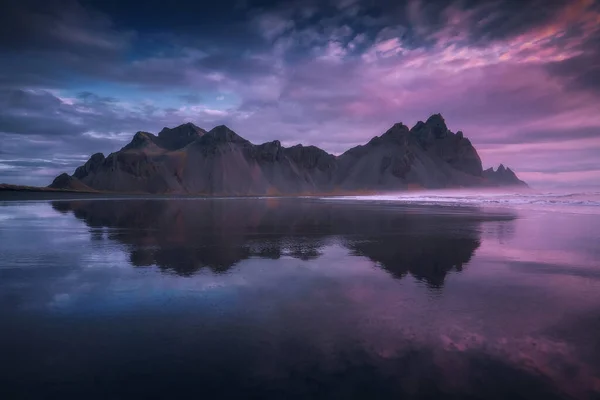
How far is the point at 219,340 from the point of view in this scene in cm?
637

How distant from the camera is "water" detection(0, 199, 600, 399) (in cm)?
510

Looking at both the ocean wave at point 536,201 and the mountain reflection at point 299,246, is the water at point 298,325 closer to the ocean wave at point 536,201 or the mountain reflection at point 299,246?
the mountain reflection at point 299,246

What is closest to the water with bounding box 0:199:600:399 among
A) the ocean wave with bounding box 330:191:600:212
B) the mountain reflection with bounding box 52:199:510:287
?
the mountain reflection with bounding box 52:199:510:287

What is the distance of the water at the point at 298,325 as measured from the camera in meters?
5.10

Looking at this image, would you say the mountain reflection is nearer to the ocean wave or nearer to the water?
the water

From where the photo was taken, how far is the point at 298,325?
7.09m

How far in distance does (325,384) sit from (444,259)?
9.85 m

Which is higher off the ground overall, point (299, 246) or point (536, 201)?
point (536, 201)

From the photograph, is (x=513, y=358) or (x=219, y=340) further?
(x=219, y=340)

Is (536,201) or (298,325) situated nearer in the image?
(298,325)

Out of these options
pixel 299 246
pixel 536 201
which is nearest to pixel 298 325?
pixel 299 246

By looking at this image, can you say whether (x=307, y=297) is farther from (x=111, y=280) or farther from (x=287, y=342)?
(x=111, y=280)

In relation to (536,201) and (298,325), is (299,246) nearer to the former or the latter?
(298,325)

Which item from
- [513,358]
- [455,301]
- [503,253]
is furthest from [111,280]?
[503,253]
